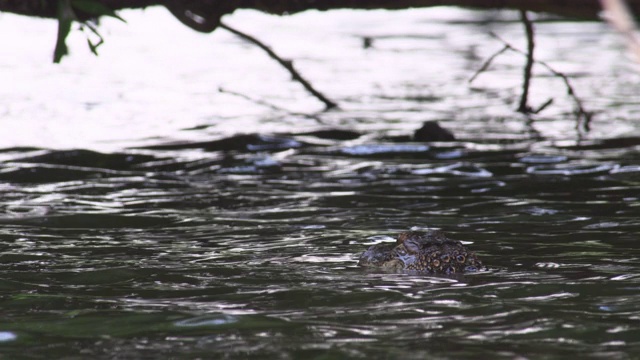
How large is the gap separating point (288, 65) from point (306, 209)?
2452 millimetres

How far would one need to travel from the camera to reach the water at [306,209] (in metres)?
4.73

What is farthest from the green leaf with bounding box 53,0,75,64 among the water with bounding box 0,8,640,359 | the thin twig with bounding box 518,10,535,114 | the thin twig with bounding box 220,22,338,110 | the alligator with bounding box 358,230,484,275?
the thin twig with bounding box 518,10,535,114

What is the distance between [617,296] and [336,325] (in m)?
1.32

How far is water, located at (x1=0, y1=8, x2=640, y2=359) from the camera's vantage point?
4730 mm

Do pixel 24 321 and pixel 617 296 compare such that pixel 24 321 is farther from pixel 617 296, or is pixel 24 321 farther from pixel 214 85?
pixel 214 85

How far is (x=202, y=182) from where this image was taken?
8.73 metres

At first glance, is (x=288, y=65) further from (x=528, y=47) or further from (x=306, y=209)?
(x=306, y=209)

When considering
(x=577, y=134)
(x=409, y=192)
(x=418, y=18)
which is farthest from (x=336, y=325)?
(x=418, y=18)

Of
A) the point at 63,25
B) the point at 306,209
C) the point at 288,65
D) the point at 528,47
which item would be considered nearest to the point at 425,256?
the point at 306,209

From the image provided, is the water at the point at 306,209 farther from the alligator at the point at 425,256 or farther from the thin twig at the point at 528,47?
the thin twig at the point at 528,47

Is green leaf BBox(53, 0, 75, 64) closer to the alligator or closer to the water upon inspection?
the water

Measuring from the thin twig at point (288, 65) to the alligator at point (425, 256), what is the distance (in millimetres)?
3898

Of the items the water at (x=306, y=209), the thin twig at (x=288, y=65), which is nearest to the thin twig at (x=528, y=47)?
the water at (x=306, y=209)

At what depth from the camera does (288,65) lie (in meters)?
9.88
